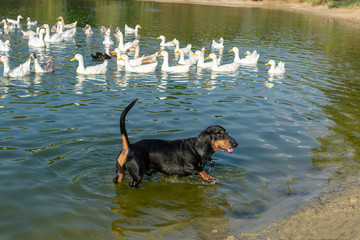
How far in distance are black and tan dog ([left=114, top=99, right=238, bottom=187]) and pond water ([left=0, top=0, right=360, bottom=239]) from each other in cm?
33

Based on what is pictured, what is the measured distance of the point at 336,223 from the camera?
540 centimetres

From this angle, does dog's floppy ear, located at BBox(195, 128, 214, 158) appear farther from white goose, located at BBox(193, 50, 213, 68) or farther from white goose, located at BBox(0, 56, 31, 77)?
white goose, located at BBox(193, 50, 213, 68)

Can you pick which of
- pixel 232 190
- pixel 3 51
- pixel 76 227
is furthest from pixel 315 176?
pixel 3 51

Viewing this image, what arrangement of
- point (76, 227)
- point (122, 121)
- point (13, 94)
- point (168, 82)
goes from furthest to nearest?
point (168, 82)
point (13, 94)
point (122, 121)
point (76, 227)

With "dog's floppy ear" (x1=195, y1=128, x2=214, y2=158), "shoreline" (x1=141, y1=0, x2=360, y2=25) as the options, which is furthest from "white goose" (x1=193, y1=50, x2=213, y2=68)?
"shoreline" (x1=141, y1=0, x2=360, y2=25)

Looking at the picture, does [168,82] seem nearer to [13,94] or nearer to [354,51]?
[13,94]

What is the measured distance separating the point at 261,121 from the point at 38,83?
812 centimetres

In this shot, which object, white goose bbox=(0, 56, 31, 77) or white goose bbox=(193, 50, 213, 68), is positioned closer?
white goose bbox=(0, 56, 31, 77)

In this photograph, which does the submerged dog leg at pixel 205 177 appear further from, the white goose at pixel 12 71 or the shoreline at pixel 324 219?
the white goose at pixel 12 71

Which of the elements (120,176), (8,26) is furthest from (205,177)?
(8,26)

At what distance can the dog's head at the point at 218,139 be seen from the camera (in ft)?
23.4

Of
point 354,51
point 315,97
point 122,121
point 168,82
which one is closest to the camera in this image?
point 122,121

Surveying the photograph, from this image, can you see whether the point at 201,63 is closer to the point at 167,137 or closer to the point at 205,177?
the point at 167,137

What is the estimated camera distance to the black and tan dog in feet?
22.6
